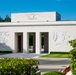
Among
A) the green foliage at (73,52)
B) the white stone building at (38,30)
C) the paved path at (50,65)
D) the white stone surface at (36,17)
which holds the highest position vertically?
the white stone surface at (36,17)

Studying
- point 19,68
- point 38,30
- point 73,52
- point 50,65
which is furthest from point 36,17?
point 19,68

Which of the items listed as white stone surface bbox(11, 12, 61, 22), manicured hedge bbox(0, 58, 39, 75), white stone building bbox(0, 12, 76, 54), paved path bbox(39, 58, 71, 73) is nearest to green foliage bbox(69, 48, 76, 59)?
manicured hedge bbox(0, 58, 39, 75)

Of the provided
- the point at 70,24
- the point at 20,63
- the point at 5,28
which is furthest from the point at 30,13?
the point at 20,63

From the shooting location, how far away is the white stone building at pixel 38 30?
1298 inches

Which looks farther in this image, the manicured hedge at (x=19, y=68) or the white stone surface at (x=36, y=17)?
the white stone surface at (x=36, y=17)

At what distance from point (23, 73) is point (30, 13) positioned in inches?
1191

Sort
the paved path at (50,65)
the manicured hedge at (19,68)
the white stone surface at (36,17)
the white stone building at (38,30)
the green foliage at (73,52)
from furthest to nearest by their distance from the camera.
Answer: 1. the white stone surface at (36,17)
2. the white stone building at (38,30)
3. the paved path at (50,65)
4. the green foliage at (73,52)
5. the manicured hedge at (19,68)

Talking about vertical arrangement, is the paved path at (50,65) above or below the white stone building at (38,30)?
below

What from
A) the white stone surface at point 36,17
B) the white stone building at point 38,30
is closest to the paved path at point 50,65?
the white stone building at point 38,30

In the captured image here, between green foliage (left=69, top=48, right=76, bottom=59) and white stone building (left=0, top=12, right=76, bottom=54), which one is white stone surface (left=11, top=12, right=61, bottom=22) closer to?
white stone building (left=0, top=12, right=76, bottom=54)

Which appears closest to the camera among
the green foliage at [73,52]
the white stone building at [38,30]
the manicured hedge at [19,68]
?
the manicured hedge at [19,68]

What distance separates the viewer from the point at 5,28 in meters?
35.2

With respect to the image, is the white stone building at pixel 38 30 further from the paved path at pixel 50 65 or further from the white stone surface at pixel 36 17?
the paved path at pixel 50 65

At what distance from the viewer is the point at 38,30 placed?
34.0 metres
